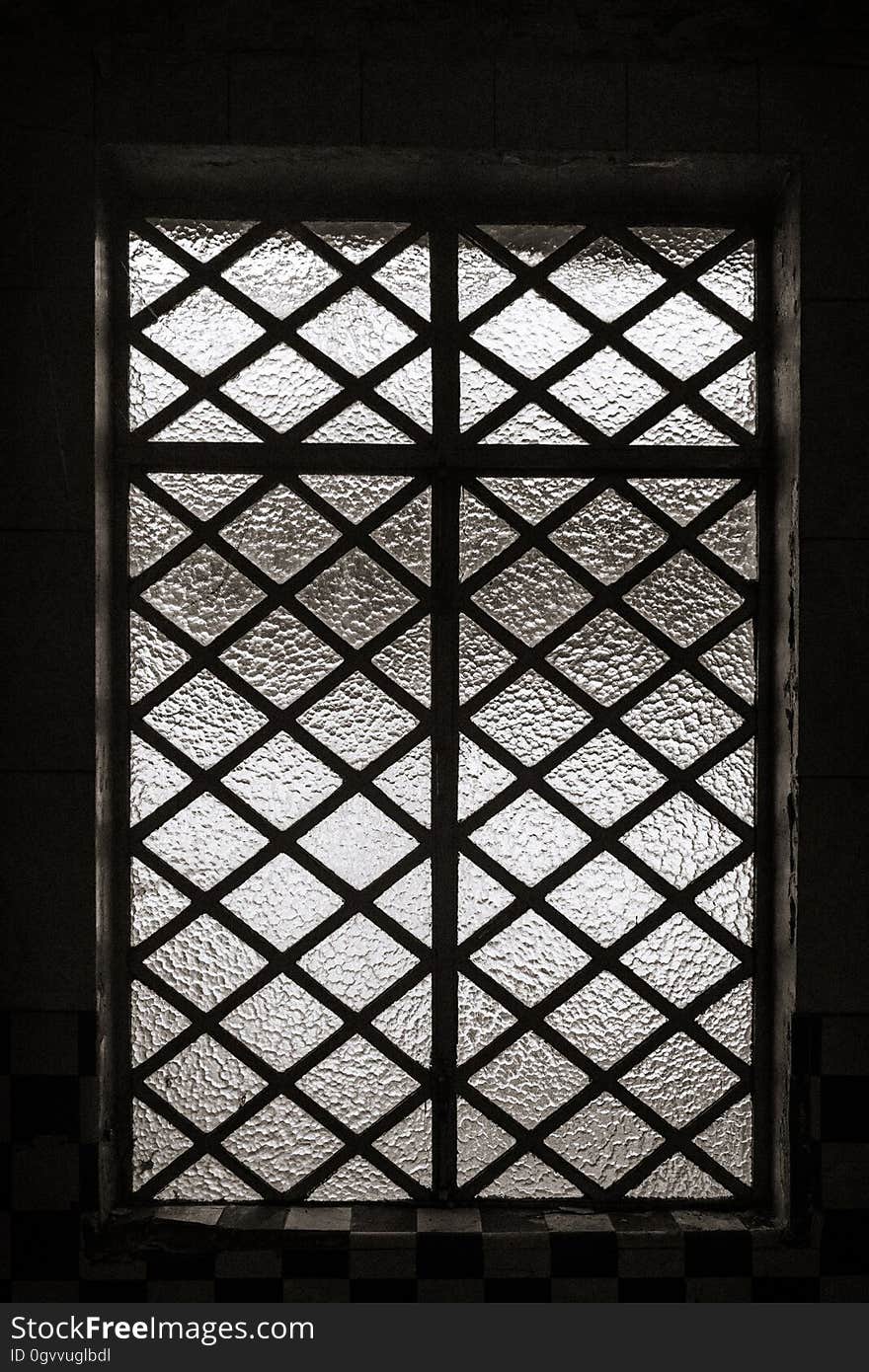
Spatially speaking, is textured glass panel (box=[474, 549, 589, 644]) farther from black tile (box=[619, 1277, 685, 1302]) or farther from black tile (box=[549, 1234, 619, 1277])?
black tile (box=[619, 1277, 685, 1302])

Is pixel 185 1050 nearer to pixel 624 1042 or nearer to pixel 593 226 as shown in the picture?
pixel 624 1042

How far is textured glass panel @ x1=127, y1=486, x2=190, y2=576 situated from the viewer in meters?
2.63

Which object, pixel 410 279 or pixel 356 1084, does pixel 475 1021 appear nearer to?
pixel 356 1084

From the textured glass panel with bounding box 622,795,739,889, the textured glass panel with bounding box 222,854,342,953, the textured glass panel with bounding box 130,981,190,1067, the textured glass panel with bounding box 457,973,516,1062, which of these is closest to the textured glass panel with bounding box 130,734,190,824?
the textured glass panel with bounding box 222,854,342,953

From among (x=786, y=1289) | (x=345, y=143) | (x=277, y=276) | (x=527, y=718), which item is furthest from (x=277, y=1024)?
(x=345, y=143)

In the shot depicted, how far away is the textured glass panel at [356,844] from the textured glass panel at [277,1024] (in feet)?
1.09

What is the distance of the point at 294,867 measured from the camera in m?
2.63

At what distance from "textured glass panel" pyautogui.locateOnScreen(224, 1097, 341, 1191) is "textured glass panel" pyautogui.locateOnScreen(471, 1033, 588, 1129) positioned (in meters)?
0.44

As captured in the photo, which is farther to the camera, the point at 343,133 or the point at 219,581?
the point at 219,581

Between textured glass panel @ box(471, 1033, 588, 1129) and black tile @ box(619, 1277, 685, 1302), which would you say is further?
textured glass panel @ box(471, 1033, 588, 1129)

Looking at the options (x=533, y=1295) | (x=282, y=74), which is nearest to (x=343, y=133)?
(x=282, y=74)

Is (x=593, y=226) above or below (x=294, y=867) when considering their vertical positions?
above

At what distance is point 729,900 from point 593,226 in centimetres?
185
